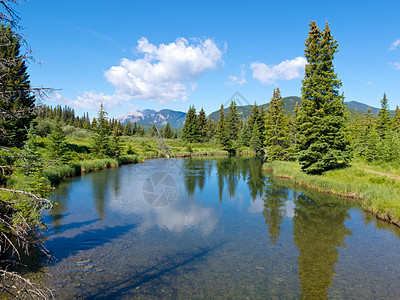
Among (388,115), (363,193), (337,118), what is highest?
(388,115)

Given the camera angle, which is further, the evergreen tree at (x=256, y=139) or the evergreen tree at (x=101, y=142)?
the evergreen tree at (x=256, y=139)

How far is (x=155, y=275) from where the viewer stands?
10.1m

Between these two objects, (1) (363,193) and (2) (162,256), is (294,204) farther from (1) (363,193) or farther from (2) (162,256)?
(2) (162,256)

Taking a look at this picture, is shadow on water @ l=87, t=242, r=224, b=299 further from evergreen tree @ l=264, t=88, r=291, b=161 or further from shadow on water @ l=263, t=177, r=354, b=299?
evergreen tree @ l=264, t=88, r=291, b=161

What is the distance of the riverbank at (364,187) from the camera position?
17.0m

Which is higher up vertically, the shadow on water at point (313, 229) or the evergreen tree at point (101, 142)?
the evergreen tree at point (101, 142)

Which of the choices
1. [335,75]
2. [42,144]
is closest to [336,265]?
[335,75]

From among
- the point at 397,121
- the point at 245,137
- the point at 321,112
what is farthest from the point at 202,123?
the point at 321,112

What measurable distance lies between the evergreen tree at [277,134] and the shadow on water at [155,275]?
3507 cm

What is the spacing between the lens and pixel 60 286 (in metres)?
9.12

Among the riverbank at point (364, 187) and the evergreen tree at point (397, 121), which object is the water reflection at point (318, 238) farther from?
the evergreen tree at point (397, 121)

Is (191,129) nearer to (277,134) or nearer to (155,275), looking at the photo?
(277,134)

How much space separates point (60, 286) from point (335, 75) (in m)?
32.0

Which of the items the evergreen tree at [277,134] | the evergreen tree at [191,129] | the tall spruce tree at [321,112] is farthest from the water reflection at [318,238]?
the evergreen tree at [191,129]
